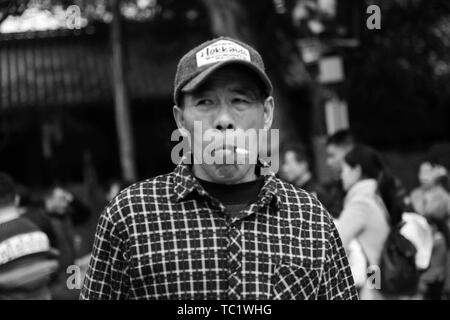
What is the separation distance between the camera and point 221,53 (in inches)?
98.8

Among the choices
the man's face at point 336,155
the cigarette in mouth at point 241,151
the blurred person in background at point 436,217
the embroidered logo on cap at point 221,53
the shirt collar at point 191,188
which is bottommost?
the blurred person in background at point 436,217

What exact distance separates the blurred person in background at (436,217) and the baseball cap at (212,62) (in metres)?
3.93

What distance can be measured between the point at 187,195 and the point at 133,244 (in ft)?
0.66

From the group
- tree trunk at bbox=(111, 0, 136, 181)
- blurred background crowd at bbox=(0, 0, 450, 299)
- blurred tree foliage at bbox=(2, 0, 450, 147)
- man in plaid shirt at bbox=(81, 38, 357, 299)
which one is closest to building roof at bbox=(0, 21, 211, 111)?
blurred background crowd at bbox=(0, 0, 450, 299)

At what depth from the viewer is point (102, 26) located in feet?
60.7

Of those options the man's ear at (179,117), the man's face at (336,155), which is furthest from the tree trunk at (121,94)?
the man's ear at (179,117)

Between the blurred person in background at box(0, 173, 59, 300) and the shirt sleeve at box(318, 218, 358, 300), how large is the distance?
242 centimetres

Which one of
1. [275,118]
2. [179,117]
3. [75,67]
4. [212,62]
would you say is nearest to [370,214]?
[179,117]

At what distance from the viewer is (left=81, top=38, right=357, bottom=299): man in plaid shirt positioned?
244 cm

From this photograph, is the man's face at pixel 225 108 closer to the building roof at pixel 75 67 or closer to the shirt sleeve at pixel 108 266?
the shirt sleeve at pixel 108 266

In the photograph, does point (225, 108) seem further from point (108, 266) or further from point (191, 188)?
point (108, 266)

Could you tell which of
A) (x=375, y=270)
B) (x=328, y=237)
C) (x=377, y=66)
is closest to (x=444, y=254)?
(x=375, y=270)

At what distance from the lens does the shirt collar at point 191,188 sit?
2.49 metres

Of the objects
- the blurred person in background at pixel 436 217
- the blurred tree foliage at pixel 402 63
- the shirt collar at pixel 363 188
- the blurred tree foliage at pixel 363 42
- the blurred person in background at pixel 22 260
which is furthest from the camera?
the blurred tree foliage at pixel 402 63
